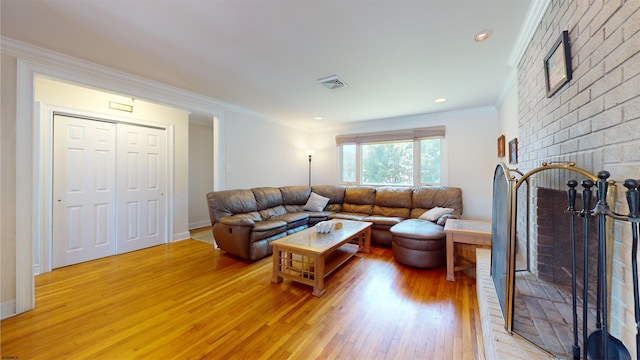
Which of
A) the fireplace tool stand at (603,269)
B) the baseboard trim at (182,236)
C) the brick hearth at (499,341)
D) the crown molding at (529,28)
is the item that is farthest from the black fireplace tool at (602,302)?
the baseboard trim at (182,236)

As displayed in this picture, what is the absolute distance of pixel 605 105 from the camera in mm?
903

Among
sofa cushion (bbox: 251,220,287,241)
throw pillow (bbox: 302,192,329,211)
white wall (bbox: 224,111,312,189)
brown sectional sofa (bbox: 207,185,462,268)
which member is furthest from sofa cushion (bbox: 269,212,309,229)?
white wall (bbox: 224,111,312,189)

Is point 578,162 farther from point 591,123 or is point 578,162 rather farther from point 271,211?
point 271,211

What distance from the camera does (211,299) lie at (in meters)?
2.15

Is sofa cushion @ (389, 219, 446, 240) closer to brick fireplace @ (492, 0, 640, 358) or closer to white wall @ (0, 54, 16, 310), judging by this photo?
brick fireplace @ (492, 0, 640, 358)

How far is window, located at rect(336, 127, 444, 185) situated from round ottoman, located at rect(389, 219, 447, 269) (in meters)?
1.79

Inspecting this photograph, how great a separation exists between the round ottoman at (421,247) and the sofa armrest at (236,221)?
196 cm

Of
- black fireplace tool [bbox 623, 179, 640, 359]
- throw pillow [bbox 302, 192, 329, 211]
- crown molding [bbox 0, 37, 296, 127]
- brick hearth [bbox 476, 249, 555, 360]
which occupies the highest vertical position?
crown molding [bbox 0, 37, 296, 127]

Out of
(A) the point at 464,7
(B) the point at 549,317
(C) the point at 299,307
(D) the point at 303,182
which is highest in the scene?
(A) the point at 464,7

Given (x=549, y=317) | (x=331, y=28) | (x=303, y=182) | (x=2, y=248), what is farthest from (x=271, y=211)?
(x=549, y=317)

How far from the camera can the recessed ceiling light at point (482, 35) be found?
5.93 feet

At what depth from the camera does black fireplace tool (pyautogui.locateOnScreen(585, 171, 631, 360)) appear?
772 mm

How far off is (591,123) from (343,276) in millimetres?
2318

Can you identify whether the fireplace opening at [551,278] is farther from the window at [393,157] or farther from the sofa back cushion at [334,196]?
the sofa back cushion at [334,196]
